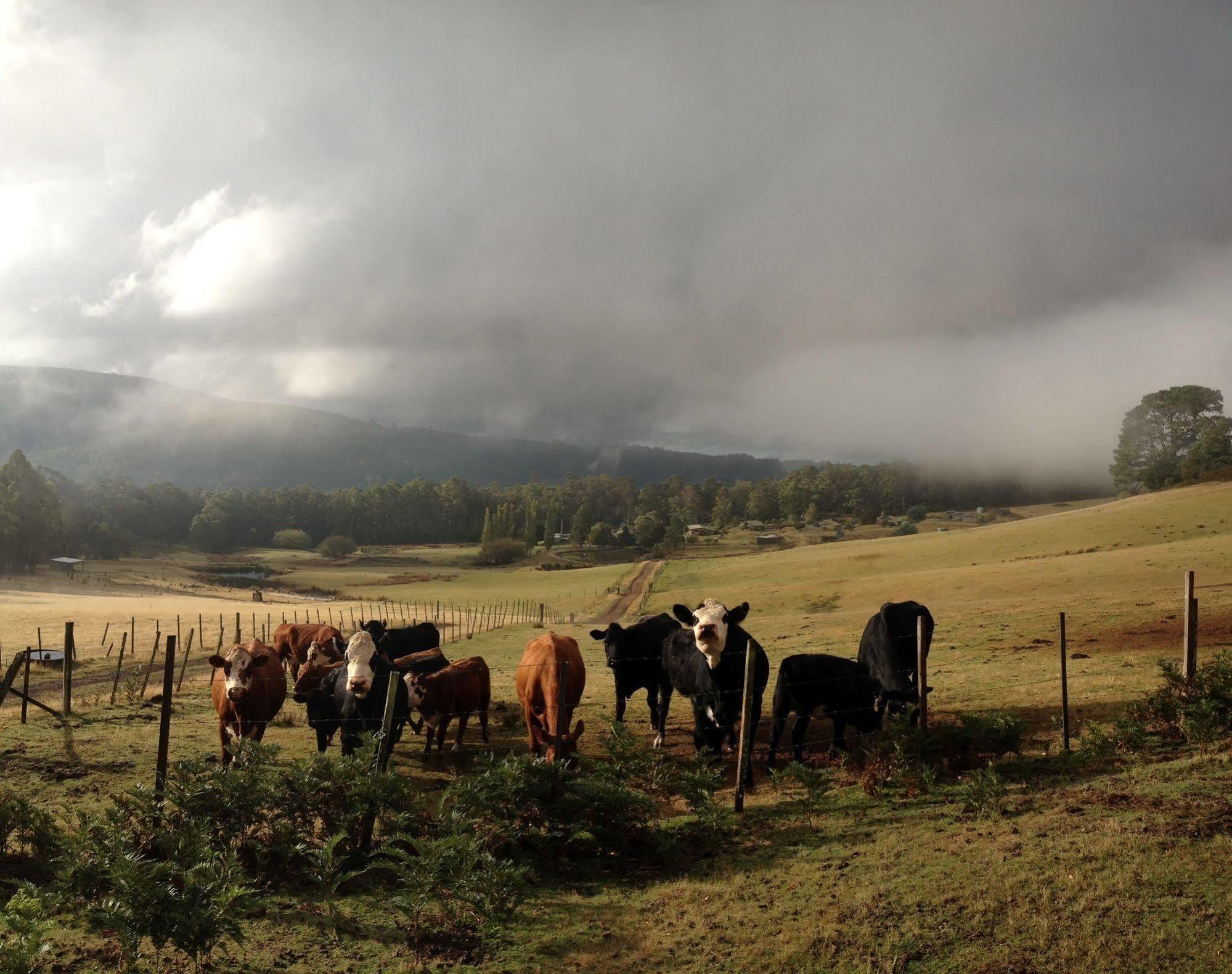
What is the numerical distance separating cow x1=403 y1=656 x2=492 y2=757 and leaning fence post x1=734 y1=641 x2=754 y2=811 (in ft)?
16.5

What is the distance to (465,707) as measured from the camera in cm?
1337

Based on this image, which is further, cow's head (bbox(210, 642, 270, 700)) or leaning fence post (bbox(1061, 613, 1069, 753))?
cow's head (bbox(210, 642, 270, 700))

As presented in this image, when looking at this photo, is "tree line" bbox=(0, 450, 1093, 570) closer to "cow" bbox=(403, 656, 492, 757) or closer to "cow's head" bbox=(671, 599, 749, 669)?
"cow" bbox=(403, 656, 492, 757)

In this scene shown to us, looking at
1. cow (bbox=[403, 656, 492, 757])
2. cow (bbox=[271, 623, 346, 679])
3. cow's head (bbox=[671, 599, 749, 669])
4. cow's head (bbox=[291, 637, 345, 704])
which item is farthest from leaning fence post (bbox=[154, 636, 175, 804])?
cow (bbox=[271, 623, 346, 679])

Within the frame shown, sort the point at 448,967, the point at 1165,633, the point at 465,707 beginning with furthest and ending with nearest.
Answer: the point at 1165,633 → the point at 465,707 → the point at 448,967

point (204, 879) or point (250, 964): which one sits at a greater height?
point (204, 879)

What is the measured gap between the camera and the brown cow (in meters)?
10.8

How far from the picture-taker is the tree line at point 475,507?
136375 millimetres

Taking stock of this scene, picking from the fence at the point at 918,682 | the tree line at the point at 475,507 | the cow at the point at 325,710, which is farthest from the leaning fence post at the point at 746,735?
the tree line at the point at 475,507

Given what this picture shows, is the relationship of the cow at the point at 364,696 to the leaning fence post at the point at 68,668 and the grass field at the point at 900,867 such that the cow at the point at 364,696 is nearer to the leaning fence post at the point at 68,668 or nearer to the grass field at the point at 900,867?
the grass field at the point at 900,867

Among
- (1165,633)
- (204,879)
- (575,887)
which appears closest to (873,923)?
(575,887)

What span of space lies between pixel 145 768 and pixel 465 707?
17.0 feet

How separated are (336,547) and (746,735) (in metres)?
133

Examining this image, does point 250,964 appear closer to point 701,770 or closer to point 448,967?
point 448,967
